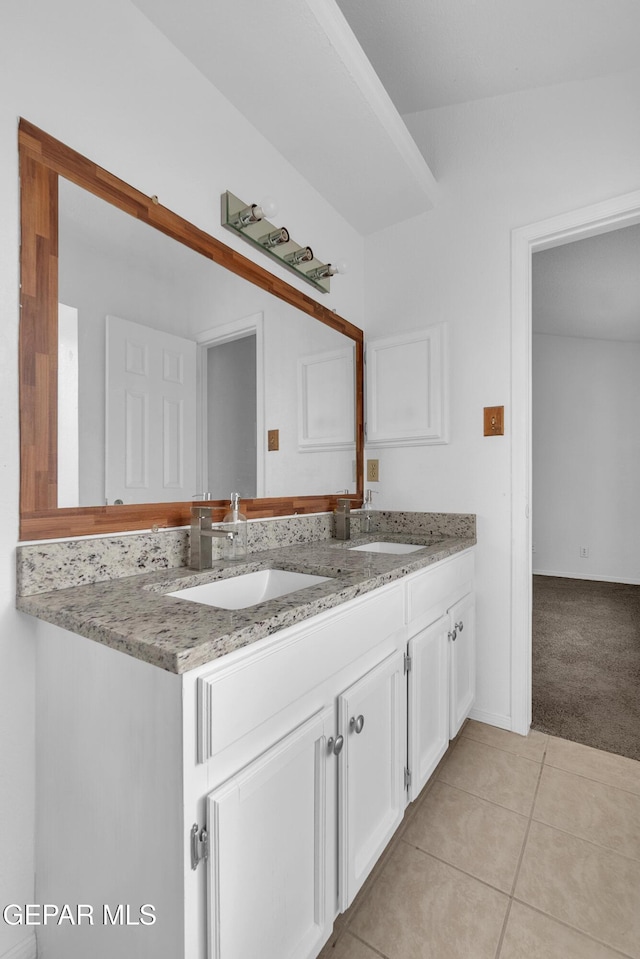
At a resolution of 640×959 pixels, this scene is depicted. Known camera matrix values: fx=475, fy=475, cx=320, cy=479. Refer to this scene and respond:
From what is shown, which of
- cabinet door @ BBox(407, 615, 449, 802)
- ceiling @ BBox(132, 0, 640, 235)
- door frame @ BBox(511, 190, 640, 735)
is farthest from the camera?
door frame @ BBox(511, 190, 640, 735)

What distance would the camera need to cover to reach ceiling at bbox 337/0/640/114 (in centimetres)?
160

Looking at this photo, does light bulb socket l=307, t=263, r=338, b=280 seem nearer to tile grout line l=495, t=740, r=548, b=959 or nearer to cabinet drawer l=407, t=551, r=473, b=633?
cabinet drawer l=407, t=551, r=473, b=633

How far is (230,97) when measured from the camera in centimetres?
157

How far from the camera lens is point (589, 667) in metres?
2.63

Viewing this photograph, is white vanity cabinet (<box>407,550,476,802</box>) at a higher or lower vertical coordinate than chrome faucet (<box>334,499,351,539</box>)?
lower

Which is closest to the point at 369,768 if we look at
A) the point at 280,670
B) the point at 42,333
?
the point at 280,670

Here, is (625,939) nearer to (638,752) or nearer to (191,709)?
(638,752)

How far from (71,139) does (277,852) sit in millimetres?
1615

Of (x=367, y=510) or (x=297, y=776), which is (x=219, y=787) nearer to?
(x=297, y=776)

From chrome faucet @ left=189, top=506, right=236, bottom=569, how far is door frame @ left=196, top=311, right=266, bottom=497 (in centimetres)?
17

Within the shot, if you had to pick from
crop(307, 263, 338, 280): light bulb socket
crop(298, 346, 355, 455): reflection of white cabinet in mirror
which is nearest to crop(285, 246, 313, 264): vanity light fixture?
crop(307, 263, 338, 280): light bulb socket

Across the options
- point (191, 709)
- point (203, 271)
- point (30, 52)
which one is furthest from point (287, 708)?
point (30, 52)

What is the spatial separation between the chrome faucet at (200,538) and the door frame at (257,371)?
170 millimetres

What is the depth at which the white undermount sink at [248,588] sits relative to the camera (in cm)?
125
